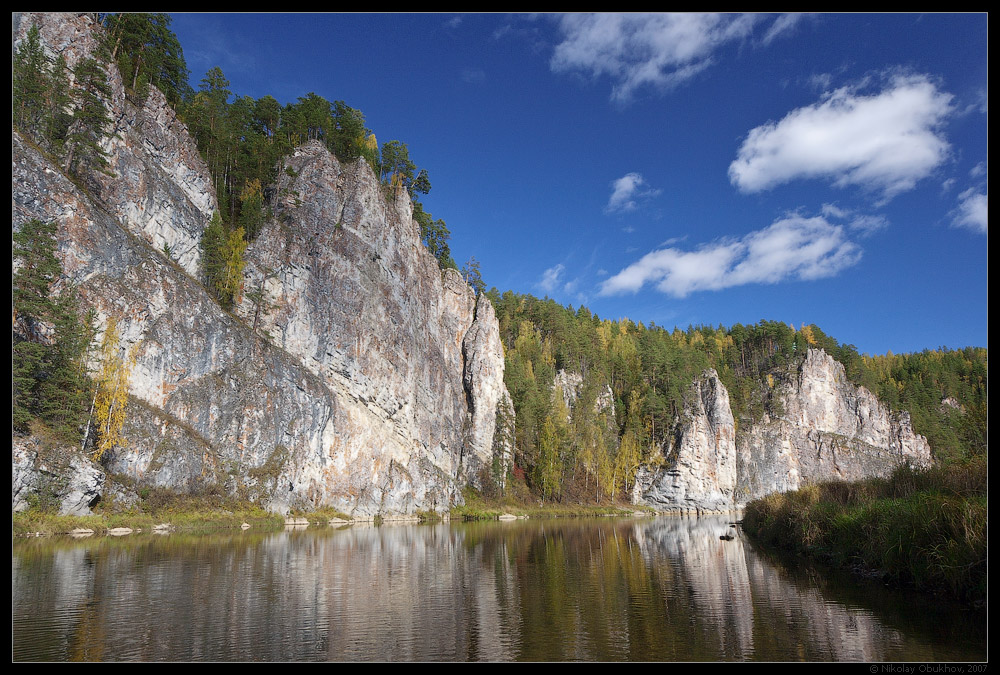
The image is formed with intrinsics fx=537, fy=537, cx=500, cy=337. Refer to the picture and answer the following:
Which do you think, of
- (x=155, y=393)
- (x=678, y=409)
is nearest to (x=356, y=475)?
(x=155, y=393)

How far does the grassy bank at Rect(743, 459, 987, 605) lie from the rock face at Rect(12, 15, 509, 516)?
46.6 metres

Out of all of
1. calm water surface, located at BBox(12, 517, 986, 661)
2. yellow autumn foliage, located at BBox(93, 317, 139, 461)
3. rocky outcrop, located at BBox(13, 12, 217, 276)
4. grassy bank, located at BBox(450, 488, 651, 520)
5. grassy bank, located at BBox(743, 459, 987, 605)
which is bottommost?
grassy bank, located at BBox(450, 488, 651, 520)

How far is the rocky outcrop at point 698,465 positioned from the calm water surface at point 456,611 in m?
76.4

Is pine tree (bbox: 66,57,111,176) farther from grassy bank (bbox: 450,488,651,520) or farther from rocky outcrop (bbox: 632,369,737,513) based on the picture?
rocky outcrop (bbox: 632,369,737,513)

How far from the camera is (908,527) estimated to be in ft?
55.3

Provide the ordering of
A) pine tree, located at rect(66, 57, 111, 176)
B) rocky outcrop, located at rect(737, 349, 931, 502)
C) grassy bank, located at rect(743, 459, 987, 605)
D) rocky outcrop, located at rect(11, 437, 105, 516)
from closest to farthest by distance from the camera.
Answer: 1. grassy bank, located at rect(743, 459, 987, 605)
2. rocky outcrop, located at rect(11, 437, 105, 516)
3. pine tree, located at rect(66, 57, 111, 176)
4. rocky outcrop, located at rect(737, 349, 931, 502)

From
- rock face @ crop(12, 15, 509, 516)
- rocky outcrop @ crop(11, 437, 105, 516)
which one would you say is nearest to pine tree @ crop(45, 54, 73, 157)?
rock face @ crop(12, 15, 509, 516)

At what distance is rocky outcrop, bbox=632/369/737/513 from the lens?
329 ft

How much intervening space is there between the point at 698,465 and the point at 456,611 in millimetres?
95996

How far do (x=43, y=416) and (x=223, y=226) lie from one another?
3479cm

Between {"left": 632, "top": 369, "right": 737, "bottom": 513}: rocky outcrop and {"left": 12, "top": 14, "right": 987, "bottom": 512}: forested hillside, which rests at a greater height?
{"left": 12, "top": 14, "right": 987, "bottom": 512}: forested hillside

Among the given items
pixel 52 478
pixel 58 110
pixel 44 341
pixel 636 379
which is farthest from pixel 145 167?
pixel 636 379

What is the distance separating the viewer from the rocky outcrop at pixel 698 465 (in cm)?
10031

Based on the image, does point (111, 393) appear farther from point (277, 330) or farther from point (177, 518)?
point (277, 330)
